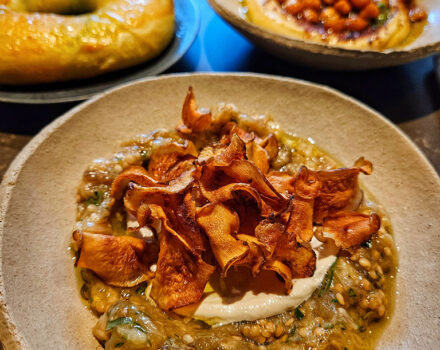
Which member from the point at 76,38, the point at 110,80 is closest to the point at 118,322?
the point at 110,80

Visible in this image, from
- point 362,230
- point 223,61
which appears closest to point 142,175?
point 362,230

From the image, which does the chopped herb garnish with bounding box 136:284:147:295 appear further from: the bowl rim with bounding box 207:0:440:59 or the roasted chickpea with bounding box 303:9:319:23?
the roasted chickpea with bounding box 303:9:319:23

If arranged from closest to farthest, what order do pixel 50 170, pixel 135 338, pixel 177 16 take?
pixel 135 338
pixel 50 170
pixel 177 16

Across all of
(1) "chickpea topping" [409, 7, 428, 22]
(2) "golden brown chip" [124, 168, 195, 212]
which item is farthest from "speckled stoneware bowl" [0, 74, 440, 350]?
(1) "chickpea topping" [409, 7, 428, 22]

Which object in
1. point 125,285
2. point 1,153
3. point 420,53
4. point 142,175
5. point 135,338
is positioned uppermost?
point 420,53

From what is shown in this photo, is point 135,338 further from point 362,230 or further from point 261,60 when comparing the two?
point 261,60

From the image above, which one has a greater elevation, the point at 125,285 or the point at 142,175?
the point at 142,175

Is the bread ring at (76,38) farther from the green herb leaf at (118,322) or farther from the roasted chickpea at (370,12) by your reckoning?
the green herb leaf at (118,322)

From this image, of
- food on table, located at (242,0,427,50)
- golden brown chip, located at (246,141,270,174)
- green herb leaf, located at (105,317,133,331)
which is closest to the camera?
green herb leaf, located at (105,317,133,331)
